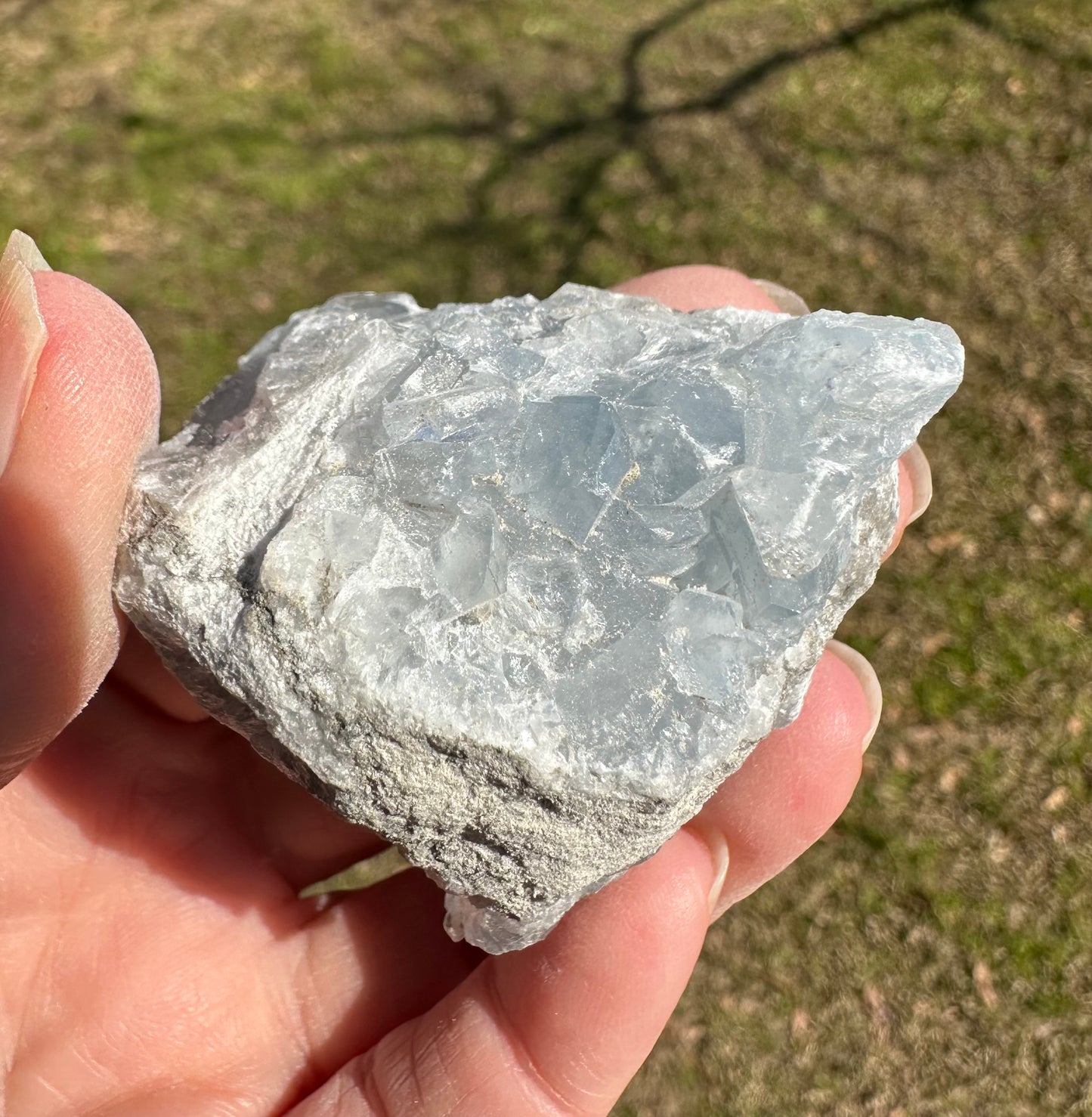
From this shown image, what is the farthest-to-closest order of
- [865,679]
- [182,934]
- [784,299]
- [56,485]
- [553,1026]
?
[784,299] < [865,679] < [182,934] < [553,1026] < [56,485]

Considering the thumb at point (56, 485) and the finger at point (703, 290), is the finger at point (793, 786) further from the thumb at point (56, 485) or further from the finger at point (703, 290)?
the thumb at point (56, 485)

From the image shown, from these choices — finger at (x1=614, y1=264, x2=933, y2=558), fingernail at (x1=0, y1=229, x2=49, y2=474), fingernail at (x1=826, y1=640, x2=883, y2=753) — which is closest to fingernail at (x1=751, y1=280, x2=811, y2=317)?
finger at (x1=614, y1=264, x2=933, y2=558)

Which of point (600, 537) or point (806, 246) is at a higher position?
point (600, 537)

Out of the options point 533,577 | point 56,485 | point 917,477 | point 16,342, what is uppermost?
point 16,342

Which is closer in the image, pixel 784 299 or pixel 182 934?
pixel 182 934

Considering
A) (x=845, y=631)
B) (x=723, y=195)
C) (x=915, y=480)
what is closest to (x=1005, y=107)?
(x=723, y=195)

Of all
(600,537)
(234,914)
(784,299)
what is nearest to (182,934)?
(234,914)

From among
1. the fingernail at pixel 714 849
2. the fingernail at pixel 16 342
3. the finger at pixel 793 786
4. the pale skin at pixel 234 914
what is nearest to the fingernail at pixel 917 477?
the pale skin at pixel 234 914

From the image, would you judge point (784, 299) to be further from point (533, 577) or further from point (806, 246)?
point (806, 246)
